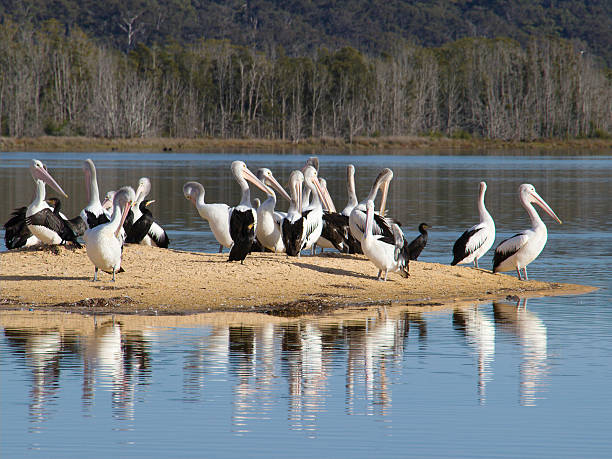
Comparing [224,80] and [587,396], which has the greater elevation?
[224,80]

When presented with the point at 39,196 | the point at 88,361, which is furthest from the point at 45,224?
the point at 88,361

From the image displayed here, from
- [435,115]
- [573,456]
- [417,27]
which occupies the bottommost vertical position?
[573,456]

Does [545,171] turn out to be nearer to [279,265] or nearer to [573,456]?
[279,265]

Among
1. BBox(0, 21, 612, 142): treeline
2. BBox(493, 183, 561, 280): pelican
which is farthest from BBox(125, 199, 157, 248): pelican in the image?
BBox(0, 21, 612, 142): treeline

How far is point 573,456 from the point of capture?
6176mm

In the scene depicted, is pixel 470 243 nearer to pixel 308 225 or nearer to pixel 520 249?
pixel 520 249

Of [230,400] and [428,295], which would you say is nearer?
[230,400]

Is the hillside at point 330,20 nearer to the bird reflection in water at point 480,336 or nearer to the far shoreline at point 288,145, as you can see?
the far shoreline at point 288,145

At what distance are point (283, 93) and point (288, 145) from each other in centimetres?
647

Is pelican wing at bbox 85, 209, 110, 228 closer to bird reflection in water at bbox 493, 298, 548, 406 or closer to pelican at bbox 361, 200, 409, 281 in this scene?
pelican at bbox 361, 200, 409, 281

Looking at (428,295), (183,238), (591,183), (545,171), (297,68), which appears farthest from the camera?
(297,68)

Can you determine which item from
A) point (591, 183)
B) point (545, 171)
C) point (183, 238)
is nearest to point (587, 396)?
point (183, 238)

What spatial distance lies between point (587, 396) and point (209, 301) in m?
4.34

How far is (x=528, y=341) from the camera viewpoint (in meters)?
9.36
